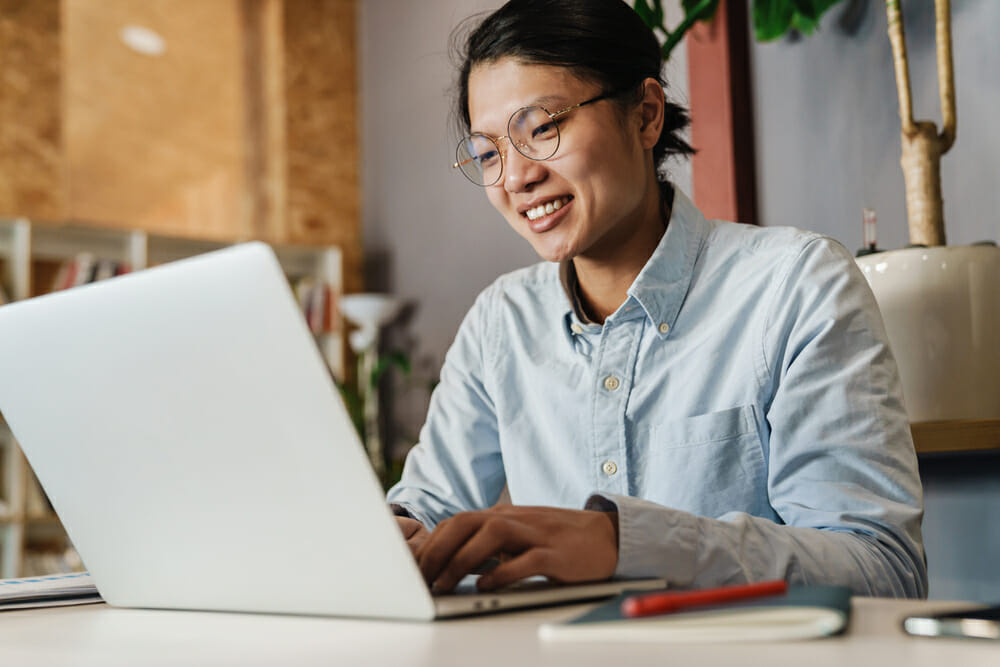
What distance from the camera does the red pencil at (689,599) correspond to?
528mm

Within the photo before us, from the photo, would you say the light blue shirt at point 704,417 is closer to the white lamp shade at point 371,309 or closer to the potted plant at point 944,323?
→ the potted plant at point 944,323

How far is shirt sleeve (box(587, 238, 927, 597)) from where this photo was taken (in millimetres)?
791

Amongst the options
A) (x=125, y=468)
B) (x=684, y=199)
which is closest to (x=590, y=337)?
(x=684, y=199)

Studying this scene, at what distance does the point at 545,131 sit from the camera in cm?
131

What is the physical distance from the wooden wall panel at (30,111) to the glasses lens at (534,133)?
11.4ft

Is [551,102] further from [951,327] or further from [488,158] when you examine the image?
[951,327]

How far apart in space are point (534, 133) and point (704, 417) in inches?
17.0

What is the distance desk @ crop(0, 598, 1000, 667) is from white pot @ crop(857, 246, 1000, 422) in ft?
3.03

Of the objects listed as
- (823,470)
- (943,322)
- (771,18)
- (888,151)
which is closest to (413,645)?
(823,470)

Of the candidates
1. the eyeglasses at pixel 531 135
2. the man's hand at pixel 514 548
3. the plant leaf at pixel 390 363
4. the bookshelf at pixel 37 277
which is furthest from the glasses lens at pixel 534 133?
the plant leaf at pixel 390 363

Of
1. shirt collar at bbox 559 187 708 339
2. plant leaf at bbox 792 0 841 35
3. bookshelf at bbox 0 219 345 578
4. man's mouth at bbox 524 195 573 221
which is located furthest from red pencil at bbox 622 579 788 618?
bookshelf at bbox 0 219 345 578

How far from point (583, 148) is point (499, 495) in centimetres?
54

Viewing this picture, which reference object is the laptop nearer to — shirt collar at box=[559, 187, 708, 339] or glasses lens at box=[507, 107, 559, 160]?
shirt collar at box=[559, 187, 708, 339]

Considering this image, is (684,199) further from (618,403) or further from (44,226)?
(44,226)
